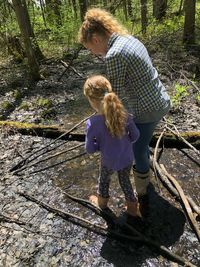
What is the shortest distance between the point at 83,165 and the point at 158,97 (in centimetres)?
211

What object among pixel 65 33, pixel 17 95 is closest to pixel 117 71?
pixel 17 95

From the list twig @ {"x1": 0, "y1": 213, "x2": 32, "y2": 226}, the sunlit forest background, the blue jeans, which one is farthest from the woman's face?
the sunlit forest background

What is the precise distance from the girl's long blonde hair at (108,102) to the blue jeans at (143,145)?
53 cm

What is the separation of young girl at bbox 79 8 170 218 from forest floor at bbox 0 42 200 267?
115 cm

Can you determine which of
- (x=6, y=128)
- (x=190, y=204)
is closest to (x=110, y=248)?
(x=190, y=204)

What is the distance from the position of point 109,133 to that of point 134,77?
2.11ft

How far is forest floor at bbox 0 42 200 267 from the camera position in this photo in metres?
3.73

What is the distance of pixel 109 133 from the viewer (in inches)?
141

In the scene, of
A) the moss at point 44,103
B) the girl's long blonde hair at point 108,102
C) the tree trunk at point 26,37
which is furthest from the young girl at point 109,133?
the tree trunk at point 26,37

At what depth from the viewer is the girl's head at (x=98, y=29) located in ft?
11.3

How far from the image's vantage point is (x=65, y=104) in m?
7.93

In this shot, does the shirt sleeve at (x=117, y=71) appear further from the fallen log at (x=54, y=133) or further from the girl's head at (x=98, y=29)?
the fallen log at (x=54, y=133)

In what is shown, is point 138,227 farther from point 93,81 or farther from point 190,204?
point 93,81

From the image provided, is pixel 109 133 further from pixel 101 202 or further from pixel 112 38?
pixel 101 202
